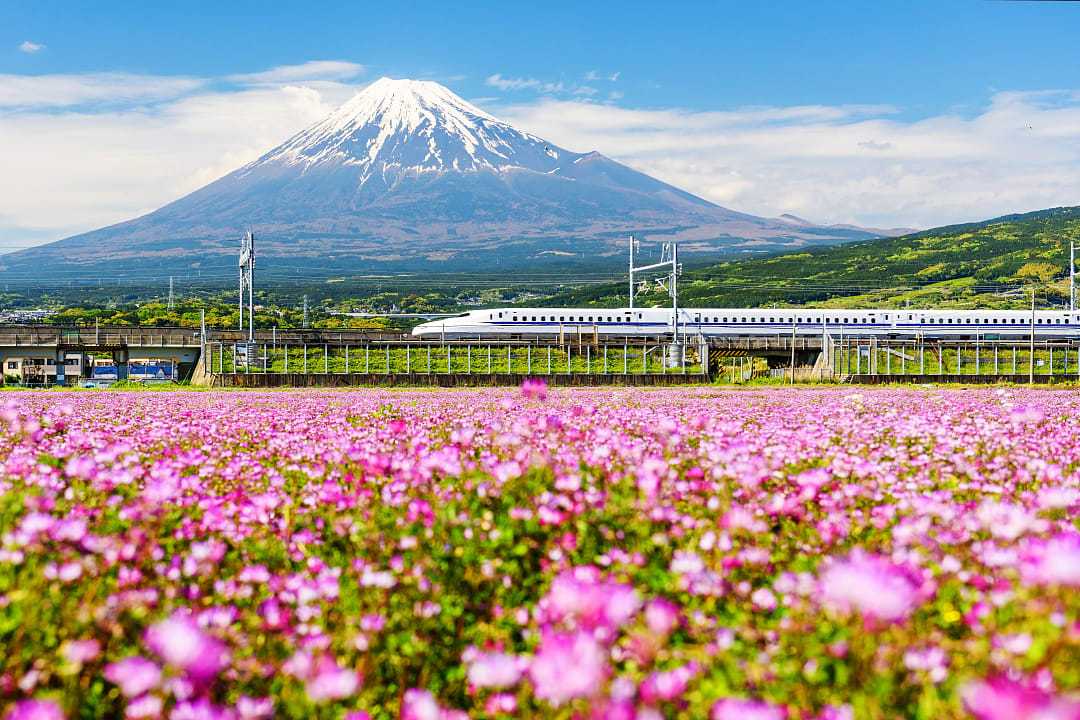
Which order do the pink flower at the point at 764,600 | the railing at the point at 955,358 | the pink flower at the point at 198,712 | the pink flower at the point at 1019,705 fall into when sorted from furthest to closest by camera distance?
the railing at the point at 955,358 → the pink flower at the point at 764,600 → the pink flower at the point at 198,712 → the pink flower at the point at 1019,705

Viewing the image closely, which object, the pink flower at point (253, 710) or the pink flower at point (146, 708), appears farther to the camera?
the pink flower at point (253, 710)

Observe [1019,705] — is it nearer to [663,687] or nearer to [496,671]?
[663,687]

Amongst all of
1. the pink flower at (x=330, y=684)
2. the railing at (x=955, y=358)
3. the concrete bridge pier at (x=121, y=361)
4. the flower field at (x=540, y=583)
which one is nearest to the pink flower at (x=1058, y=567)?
the flower field at (x=540, y=583)

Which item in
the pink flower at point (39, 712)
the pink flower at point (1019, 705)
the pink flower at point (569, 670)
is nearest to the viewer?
the pink flower at point (1019, 705)

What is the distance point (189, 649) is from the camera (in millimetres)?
2967

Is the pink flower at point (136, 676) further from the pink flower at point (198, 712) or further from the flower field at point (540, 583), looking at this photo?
the pink flower at point (198, 712)

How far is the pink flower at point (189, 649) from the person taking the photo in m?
2.97

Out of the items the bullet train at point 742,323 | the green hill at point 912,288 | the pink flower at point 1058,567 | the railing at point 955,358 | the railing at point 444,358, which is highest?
the green hill at point 912,288

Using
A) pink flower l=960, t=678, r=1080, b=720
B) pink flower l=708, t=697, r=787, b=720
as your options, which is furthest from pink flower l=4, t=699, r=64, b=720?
pink flower l=960, t=678, r=1080, b=720

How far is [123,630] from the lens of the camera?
12.8 ft

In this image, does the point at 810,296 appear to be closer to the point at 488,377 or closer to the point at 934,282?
the point at 934,282

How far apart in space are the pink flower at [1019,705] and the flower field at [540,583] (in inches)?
0.4

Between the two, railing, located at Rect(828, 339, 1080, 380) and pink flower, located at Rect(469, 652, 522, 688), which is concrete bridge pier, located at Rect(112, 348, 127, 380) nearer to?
railing, located at Rect(828, 339, 1080, 380)

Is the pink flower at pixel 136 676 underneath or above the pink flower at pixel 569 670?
underneath
